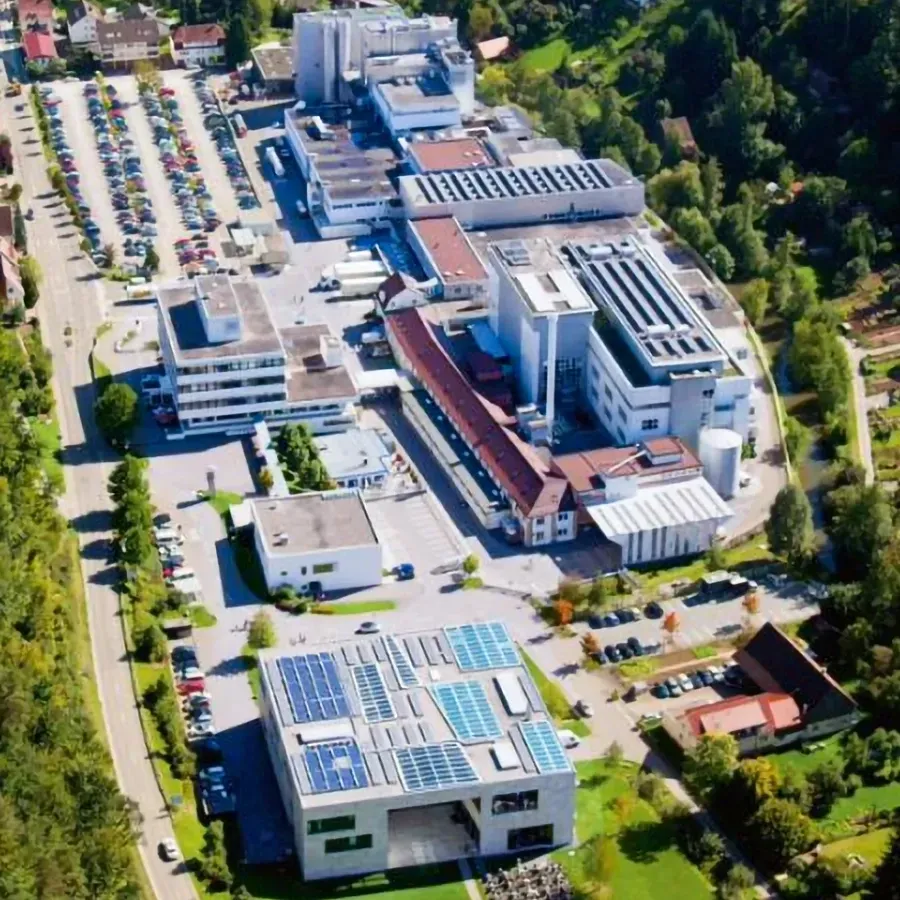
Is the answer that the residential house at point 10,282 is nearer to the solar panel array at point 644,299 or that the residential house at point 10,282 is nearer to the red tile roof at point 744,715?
the solar panel array at point 644,299

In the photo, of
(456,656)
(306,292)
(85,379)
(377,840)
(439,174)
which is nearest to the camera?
(377,840)

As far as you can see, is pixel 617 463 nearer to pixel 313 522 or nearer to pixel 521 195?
pixel 313 522

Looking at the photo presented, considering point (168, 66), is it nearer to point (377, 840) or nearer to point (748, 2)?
point (748, 2)

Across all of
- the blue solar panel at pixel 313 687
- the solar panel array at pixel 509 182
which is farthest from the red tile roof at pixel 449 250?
the blue solar panel at pixel 313 687

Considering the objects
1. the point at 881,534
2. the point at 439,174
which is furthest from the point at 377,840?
the point at 439,174

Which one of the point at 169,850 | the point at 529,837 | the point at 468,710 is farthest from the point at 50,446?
the point at 529,837

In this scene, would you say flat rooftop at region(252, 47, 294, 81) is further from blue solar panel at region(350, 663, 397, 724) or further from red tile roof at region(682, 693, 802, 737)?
red tile roof at region(682, 693, 802, 737)

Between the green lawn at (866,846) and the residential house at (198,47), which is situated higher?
the residential house at (198,47)

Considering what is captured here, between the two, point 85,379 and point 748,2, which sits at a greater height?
point 748,2
